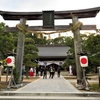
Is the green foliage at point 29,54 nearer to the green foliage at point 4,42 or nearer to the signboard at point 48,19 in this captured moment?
the green foliage at point 4,42

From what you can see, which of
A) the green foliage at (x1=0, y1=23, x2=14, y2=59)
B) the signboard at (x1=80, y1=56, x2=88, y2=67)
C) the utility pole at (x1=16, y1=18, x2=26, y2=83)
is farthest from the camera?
the green foliage at (x1=0, y1=23, x2=14, y2=59)

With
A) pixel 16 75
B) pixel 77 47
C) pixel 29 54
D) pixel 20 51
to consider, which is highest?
pixel 29 54

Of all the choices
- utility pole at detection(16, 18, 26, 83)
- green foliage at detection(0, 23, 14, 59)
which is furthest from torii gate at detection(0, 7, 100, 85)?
green foliage at detection(0, 23, 14, 59)

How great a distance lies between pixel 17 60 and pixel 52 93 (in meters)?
4.96

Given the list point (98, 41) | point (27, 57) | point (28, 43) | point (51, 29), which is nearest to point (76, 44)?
point (51, 29)

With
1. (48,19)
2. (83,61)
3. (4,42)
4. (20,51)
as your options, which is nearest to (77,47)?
(83,61)

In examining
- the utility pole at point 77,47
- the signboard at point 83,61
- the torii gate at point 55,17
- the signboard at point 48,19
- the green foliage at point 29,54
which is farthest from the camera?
the green foliage at point 29,54

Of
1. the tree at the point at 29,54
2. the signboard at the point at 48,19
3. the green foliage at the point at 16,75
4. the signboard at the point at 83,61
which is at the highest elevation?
the signboard at the point at 48,19

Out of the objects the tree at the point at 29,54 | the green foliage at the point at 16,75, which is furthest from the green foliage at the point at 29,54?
the green foliage at the point at 16,75

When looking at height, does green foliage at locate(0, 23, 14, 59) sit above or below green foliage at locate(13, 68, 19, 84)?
above

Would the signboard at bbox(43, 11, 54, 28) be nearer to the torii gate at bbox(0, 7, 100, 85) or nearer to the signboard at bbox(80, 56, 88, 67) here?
the torii gate at bbox(0, 7, 100, 85)

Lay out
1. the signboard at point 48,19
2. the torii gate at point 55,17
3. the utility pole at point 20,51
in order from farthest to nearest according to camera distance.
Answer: the signboard at point 48,19 → the utility pole at point 20,51 → the torii gate at point 55,17

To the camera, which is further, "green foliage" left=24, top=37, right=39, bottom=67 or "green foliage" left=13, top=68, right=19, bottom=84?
"green foliage" left=24, top=37, right=39, bottom=67

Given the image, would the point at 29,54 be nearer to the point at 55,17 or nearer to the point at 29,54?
the point at 29,54
